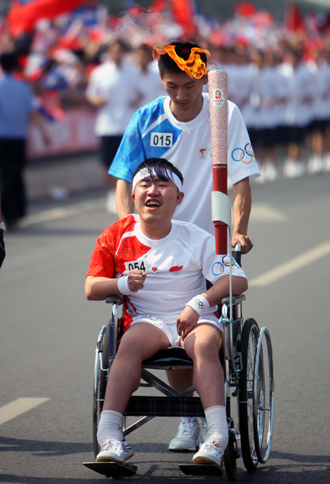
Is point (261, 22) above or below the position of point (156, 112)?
above

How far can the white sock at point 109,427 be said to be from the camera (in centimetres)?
364

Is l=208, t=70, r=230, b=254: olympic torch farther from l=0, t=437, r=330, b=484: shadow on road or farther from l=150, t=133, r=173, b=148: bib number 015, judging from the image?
l=0, t=437, r=330, b=484: shadow on road

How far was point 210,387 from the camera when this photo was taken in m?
3.68

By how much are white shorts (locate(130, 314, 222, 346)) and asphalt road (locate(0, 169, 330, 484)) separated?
0.60 meters

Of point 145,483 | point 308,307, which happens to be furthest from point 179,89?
point 308,307

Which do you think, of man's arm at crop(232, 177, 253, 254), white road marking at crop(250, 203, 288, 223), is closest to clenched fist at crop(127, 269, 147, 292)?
man's arm at crop(232, 177, 253, 254)

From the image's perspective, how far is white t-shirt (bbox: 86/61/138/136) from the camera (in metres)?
13.0

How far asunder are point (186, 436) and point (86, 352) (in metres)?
1.85

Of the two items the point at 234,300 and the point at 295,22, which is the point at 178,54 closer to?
the point at 234,300

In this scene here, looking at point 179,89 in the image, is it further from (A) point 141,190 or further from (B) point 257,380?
(B) point 257,380

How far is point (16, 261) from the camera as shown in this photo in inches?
370

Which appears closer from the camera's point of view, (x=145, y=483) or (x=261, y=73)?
(x=145, y=483)

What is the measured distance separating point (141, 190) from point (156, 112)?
54cm

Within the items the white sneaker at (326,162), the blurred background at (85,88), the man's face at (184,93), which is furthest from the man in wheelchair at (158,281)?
the white sneaker at (326,162)
